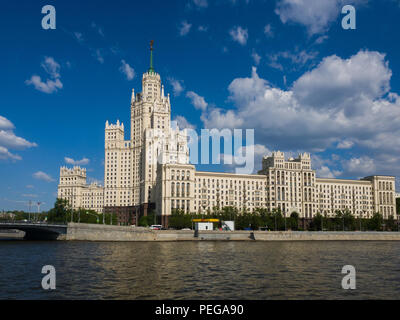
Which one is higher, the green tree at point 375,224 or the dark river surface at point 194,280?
the dark river surface at point 194,280

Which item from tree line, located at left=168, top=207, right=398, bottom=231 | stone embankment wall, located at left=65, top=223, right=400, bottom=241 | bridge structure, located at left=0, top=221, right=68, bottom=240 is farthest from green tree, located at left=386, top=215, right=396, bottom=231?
bridge structure, located at left=0, top=221, right=68, bottom=240

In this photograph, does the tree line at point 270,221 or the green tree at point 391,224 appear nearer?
the tree line at point 270,221

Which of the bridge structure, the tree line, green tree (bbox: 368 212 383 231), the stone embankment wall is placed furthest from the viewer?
green tree (bbox: 368 212 383 231)

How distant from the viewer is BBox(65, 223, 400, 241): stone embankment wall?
10338 centimetres

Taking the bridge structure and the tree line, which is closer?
the bridge structure

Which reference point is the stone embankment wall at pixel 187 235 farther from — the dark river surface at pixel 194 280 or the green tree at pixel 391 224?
the green tree at pixel 391 224

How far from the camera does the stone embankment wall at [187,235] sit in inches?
4070

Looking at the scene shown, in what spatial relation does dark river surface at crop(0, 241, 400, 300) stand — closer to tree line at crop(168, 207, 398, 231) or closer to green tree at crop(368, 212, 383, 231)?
tree line at crop(168, 207, 398, 231)

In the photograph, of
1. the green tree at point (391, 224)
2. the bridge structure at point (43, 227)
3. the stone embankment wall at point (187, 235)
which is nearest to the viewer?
the bridge structure at point (43, 227)

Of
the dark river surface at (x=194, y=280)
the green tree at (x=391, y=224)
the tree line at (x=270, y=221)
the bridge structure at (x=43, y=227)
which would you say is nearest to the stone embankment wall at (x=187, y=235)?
the bridge structure at (x=43, y=227)

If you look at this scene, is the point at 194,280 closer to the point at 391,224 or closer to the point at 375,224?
the point at 375,224

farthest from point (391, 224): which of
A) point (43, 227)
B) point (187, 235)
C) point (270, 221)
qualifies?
point (43, 227)

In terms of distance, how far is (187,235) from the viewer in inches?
4751
